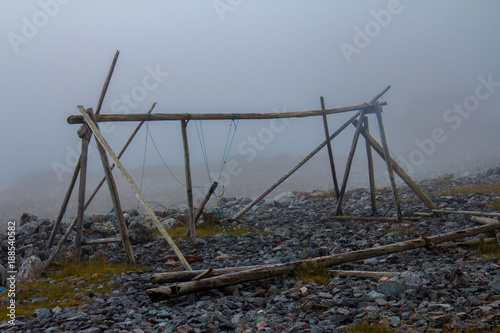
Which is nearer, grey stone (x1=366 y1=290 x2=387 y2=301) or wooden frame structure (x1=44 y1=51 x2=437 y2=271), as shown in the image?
grey stone (x1=366 y1=290 x2=387 y2=301)

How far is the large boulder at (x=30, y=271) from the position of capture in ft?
21.2

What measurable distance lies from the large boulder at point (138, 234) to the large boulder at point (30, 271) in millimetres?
2239

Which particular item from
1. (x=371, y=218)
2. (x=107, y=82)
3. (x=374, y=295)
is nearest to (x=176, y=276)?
(x=374, y=295)

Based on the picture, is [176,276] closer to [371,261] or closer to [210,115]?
[371,261]

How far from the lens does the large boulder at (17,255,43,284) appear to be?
6.46 metres

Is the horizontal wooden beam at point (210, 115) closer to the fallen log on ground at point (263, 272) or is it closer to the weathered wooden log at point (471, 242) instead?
the fallen log on ground at point (263, 272)

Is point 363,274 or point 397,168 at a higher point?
point 397,168

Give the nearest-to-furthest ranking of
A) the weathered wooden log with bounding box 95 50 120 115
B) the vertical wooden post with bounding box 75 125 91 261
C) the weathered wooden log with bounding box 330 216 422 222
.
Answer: the vertical wooden post with bounding box 75 125 91 261 → the weathered wooden log with bounding box 95 50 120 115 → the weathered wooden log with bounding box 330 216 422 222

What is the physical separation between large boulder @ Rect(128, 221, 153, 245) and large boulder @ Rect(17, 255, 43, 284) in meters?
2.24

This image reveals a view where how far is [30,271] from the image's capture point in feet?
21.5

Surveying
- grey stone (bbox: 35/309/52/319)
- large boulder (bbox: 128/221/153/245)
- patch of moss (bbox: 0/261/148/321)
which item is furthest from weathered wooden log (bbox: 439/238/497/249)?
large boulder (bbox: 128/221/153/245)

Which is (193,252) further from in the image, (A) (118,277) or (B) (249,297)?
(B) (249,297)

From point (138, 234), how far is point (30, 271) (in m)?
2.58

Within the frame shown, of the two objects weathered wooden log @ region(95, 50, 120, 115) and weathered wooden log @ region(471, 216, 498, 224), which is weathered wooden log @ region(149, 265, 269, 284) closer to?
weathered wooden log @ region(95, 50, 120, 115)
